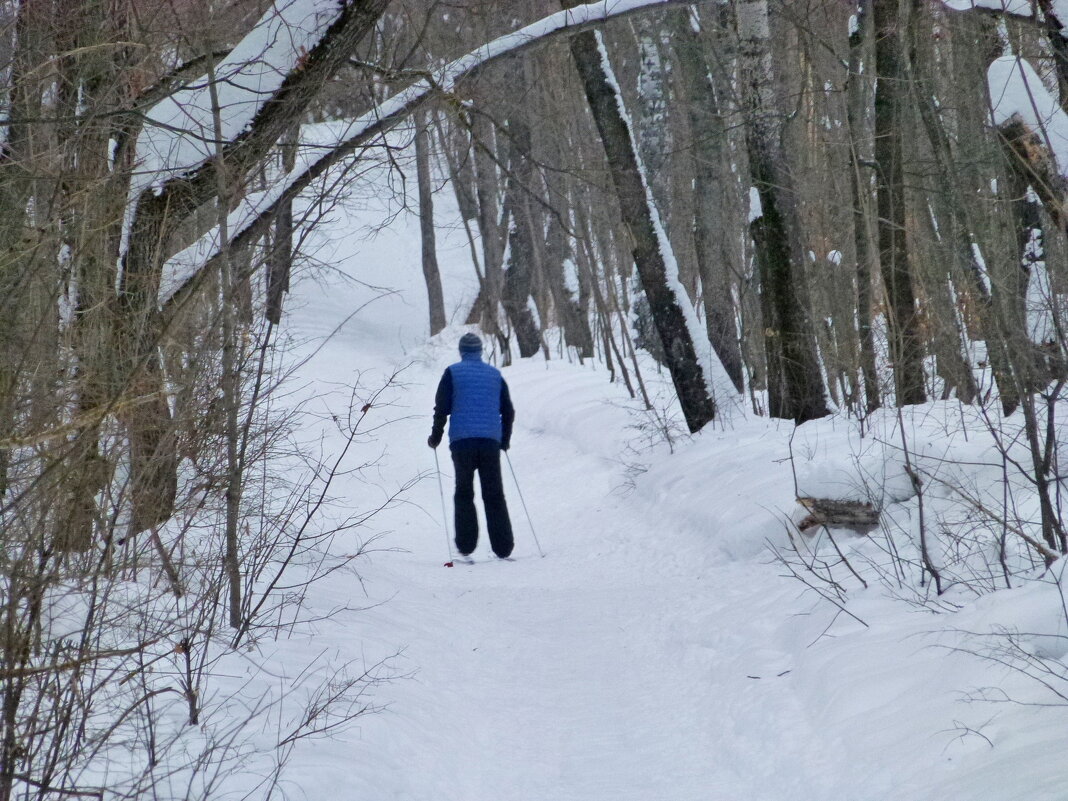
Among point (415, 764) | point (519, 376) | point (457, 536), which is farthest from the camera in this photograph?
point (519, 376)

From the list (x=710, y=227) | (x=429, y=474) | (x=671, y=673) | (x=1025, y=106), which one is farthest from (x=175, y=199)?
(x=710, y=227)

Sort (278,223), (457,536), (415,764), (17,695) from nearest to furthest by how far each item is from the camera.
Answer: (17,695)
(415,764)
(278,223)
(457,536)

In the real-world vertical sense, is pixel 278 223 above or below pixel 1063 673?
above

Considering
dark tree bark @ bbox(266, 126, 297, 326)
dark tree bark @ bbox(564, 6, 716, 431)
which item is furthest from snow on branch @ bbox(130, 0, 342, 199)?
dark tree bark @ bbox(564, 6, 716, 431)

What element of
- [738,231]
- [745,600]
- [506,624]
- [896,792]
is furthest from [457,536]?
[738,231]

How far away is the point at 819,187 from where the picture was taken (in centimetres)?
1534

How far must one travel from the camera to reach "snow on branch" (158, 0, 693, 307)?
596 cm

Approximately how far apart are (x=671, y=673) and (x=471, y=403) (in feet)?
13.4

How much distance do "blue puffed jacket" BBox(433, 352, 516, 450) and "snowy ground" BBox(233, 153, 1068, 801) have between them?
114cm

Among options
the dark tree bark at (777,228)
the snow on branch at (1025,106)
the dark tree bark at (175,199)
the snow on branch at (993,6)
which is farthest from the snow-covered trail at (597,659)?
the snow on branch at (993,6)

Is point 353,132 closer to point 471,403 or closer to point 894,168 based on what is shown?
point 471,403

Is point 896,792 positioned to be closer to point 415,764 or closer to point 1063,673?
point 1063,673

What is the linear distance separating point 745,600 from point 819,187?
1082cm

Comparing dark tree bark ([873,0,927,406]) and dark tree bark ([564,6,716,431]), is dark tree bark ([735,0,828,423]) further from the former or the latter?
dark tree bark ([564,6,716,431])
